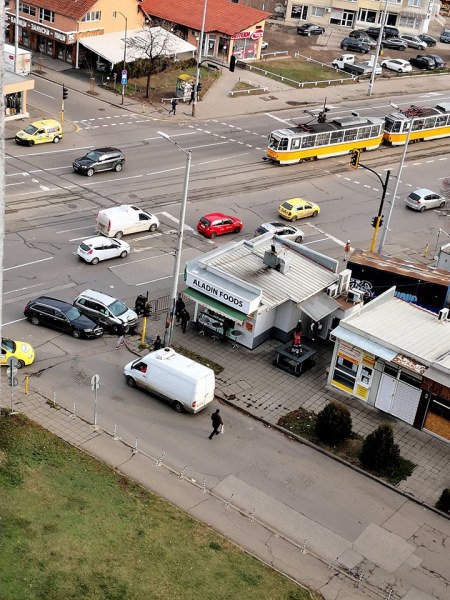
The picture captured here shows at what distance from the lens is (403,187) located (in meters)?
→ 61.8

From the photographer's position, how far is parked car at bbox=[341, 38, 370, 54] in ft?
316

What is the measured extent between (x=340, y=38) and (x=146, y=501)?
83440 millimetres

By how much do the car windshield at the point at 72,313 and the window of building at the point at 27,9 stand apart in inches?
1938

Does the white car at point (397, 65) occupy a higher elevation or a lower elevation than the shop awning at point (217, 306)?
lower

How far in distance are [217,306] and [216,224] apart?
1197 centimetres

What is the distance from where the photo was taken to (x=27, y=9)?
79125 millimetres

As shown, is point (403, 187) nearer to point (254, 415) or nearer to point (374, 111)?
point (374, 111)

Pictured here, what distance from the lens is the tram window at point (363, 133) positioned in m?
65.7

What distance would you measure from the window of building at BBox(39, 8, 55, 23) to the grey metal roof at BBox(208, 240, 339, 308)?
4415 centimetres

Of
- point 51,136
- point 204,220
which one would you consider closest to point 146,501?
point 204,220

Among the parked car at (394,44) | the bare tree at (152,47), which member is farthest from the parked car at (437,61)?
the bare tree at (152,47)

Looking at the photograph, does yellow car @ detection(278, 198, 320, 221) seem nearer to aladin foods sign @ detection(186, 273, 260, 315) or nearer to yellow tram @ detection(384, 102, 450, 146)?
aladin foods sign @ detection(186, 273, 260, 315)

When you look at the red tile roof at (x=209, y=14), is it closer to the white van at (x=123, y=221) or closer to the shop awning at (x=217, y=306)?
the white van at (x=123, y=221)

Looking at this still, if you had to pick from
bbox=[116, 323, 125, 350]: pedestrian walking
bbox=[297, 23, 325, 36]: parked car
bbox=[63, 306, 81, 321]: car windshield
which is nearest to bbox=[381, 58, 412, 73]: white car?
bbox=[297, 23, 325, 36]: parked car
